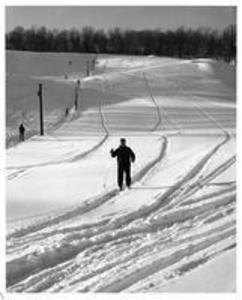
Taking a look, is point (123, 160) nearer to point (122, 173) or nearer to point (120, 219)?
point (122, 173)

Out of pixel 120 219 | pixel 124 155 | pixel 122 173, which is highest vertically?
pixel 124 155

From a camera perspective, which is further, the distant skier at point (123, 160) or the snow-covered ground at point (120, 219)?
the distant skier at point (123, 160)

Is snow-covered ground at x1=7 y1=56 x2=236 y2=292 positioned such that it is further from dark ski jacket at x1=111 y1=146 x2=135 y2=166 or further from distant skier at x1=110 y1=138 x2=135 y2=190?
dark ski jacket at x1=111 y1=146 x2=135 y2=166

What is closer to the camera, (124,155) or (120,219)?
(120,219)

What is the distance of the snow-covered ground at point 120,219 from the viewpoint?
609 cm

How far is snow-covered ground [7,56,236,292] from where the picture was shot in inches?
240

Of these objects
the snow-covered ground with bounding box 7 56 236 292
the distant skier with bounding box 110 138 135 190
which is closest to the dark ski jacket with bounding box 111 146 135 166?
the distant skier with bounding box 110 138 135 190

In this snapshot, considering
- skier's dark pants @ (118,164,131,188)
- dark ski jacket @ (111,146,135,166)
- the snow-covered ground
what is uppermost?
dark ski jacket @ (111,146,135,166)

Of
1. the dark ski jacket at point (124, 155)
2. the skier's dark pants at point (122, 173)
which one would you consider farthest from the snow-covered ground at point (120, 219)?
the dark ski jacket at point (124, 155)

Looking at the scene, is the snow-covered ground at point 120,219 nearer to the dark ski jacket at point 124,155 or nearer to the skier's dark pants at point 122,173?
the skier's dark pants at point 122,173

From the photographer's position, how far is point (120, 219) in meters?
8.41

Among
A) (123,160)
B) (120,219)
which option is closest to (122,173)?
(123,160)

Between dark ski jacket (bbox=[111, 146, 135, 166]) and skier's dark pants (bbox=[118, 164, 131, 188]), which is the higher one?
dark ski jacket (bbox=[111, 146, 135, 166])

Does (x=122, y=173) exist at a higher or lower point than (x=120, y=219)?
higher
